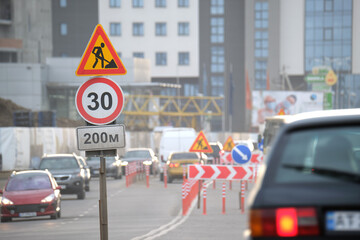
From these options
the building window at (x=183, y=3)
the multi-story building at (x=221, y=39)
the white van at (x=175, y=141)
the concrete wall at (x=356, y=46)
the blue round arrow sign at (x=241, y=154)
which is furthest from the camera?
the concrete wall at (x=356, y=46)

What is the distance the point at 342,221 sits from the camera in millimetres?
4887

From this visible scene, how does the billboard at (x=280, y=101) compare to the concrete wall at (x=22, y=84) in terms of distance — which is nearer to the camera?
the concrete wall at (x=22, y=84)

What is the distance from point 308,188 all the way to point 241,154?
22454mm

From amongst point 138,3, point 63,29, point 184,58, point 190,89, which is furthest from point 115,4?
point 190,89

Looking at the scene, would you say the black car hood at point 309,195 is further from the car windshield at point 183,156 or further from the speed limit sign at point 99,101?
the car windshield at point 183,156

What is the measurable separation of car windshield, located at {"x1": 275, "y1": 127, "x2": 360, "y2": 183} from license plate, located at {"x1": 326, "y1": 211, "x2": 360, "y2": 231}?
22cm

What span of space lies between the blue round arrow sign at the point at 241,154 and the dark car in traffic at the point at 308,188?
72.0ft

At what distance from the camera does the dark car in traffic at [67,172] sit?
3212 centimetres

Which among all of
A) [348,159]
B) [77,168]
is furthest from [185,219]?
[348,159]

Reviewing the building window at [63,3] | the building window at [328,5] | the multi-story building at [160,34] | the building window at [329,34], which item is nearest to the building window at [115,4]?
the multi-story building at [160,34]

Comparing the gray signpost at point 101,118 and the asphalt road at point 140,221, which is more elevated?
the gray signpost at point 101,118

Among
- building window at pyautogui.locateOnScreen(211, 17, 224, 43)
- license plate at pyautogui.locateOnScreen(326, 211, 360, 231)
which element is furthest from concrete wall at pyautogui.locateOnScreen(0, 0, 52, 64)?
license plate at pyautogui.locateOnScreen(326, 211, 360, 231)

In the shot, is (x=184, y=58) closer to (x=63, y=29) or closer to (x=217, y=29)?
(x=63, y=29)

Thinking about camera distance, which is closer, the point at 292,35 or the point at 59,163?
the point at 59,163
